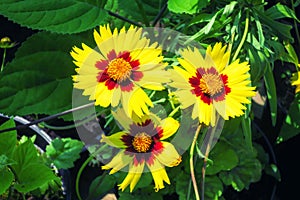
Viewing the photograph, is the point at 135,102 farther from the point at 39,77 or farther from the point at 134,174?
the point at 39,77

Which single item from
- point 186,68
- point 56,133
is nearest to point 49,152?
point 56,133

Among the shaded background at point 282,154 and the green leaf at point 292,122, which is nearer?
the green leaf at point 292,122

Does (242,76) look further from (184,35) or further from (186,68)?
(184,35)

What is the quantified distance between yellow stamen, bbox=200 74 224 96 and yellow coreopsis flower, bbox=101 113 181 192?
0.05 m

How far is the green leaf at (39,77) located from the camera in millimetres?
699

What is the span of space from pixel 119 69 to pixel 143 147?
94mm

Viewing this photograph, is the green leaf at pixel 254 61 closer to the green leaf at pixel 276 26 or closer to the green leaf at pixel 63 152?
the green leaf at pixel 276 26

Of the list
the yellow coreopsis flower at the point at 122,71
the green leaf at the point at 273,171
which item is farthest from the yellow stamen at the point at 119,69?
the green leaf at the point at 273,171

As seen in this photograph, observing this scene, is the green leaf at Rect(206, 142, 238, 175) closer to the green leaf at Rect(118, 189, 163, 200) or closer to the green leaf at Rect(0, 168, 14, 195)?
the green leaf at Rect(118, 189, 163, 200)

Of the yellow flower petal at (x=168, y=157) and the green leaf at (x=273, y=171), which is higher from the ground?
the yellow flower petal at (x=168, y=157)

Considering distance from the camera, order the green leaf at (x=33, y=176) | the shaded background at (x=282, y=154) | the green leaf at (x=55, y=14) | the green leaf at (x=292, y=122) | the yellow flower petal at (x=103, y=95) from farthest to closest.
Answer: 1. the shaded background at (x=282, y=154)
2. the green leaf at (x=292, y=122)
3. the green leaf at (x=33, y=176)
4. the green leaf at (x=55, y=14)
5. the yellow flower petal at (x=103, y=95)

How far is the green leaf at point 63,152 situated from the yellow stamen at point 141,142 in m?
0.31

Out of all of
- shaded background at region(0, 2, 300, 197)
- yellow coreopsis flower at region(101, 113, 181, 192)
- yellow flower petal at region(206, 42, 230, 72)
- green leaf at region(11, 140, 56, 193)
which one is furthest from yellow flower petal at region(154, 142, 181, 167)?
shaded background at region(0, 2, 300, 197)

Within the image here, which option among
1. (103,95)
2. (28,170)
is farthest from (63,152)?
(103,95)
